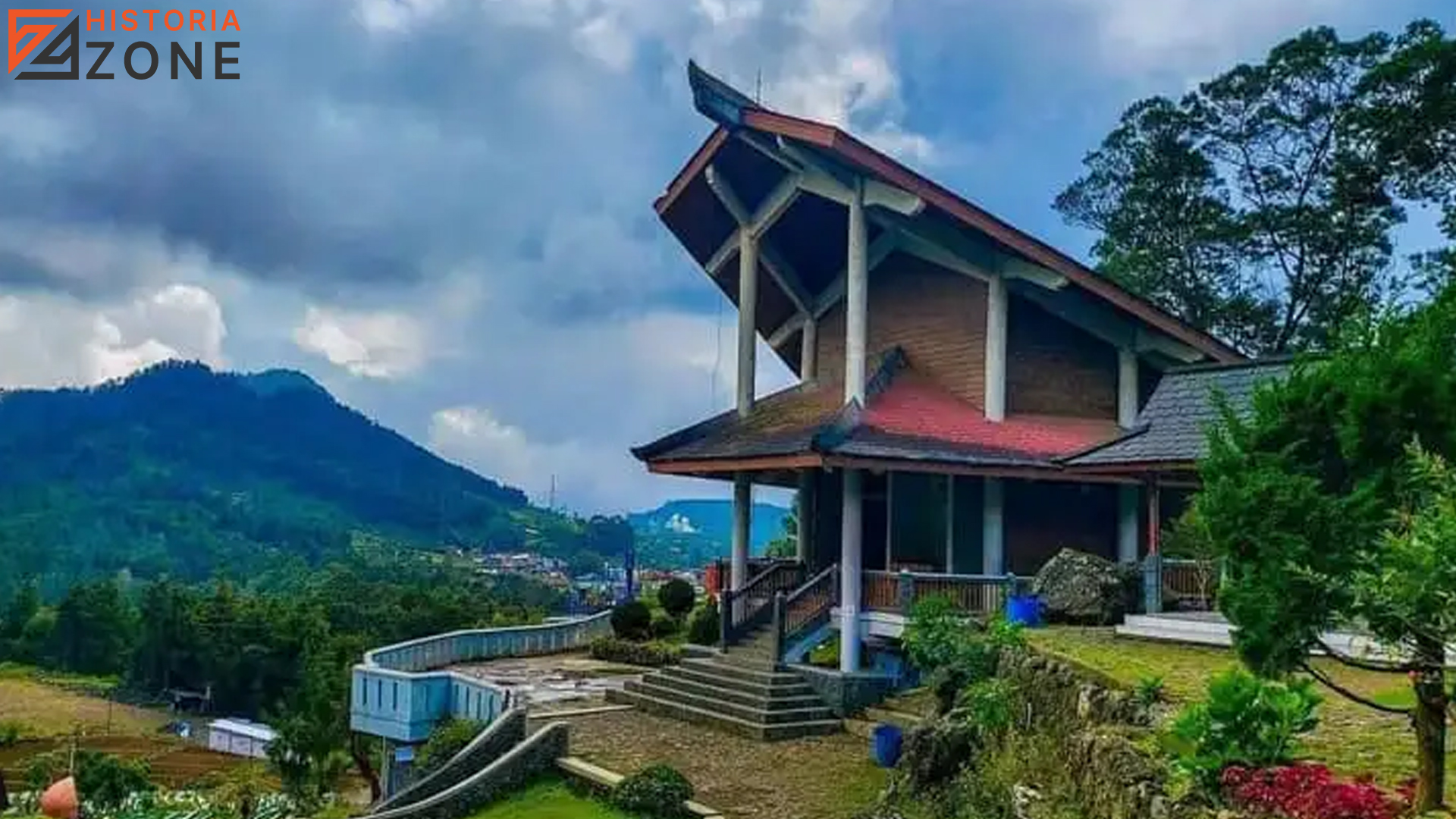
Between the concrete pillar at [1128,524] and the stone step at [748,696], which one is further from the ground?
the concrete pillar at [1128,524]

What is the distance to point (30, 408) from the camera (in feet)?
647

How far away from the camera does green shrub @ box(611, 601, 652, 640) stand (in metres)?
22.8

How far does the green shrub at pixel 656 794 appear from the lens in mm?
12148

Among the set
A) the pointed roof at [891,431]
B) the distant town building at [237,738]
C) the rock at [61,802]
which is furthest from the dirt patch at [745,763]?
the distant town building at [237,738]

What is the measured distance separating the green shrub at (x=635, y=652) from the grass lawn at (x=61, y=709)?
133 ft

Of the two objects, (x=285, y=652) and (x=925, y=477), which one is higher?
(x=925, y=477)

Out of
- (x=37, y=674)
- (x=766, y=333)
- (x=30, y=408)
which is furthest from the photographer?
(x=30, y=408)

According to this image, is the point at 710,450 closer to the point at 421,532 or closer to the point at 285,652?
the point at 285,652

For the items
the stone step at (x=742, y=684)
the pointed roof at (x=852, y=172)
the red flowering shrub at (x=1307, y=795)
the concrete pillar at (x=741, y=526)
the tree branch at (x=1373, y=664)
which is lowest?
the stone step at (x=742, y=684)

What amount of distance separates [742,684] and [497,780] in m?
3.80

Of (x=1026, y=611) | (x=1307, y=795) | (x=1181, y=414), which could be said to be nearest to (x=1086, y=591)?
(x=1026, y=611)

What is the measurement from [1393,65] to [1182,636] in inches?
667

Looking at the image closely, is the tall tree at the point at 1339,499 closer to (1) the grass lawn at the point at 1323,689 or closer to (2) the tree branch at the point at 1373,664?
(2) the tree branch at the point at 1373,664

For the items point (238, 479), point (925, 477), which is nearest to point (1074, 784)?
point (925, 477)
